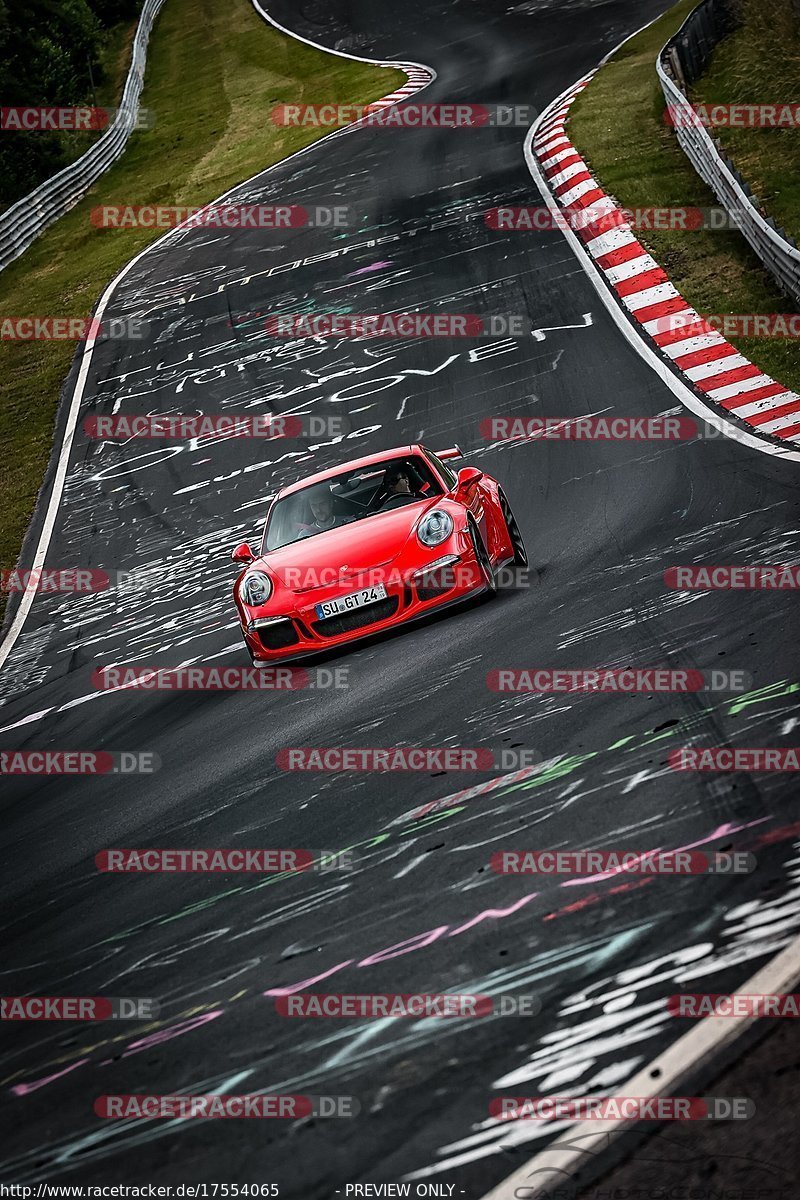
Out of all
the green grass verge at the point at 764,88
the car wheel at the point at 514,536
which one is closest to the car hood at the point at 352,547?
the car wheel at the point at 514,536

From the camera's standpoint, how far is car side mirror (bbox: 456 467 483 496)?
961 cm

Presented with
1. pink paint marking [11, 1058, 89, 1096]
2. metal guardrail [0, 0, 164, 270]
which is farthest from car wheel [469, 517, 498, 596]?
metal guardrail [0, 0, 164, 270]

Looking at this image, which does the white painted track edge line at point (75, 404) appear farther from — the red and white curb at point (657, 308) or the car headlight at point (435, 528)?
the red and white curb at point (657, 308)

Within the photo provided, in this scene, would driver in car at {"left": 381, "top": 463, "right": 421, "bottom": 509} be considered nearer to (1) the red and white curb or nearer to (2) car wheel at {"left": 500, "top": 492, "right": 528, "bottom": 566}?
(2) car wheel at {"left": 500, "top": 492, "right": 528, "bottom": 566}

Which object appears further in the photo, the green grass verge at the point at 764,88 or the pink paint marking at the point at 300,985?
the green grass verge at the point at 764,88

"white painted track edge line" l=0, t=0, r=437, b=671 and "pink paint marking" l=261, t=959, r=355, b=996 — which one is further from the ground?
"white painted track edge line" l=0, t=0, r=437, b=671

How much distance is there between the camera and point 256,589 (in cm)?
914

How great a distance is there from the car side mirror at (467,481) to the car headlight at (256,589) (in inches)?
58.8

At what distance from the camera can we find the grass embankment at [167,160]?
812 inches

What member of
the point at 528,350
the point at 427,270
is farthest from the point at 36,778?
the point at 427,270

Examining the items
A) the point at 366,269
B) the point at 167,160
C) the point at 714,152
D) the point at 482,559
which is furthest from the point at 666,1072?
the point at 167,160

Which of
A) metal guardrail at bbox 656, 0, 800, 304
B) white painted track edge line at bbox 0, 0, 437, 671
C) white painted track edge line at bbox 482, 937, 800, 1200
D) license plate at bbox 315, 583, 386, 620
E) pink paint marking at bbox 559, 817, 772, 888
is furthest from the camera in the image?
metal guardrail at bbox 656, 0, 800, 304

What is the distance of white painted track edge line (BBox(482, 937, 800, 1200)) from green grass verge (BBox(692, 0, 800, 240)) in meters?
15.0

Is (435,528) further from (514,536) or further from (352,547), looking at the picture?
(514,536)
